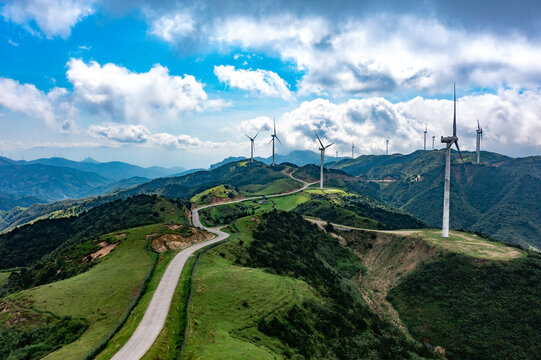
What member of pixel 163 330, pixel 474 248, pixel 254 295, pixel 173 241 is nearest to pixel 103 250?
pixel 173 241

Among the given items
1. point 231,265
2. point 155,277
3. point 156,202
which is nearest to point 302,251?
point 231,265

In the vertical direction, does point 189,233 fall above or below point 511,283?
above

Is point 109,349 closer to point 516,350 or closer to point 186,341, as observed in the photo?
point 186,341

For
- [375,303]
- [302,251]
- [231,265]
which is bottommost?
[375,303]

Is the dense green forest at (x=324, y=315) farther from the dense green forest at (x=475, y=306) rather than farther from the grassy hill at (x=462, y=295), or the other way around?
the dense green forest at (x=475, y=306)

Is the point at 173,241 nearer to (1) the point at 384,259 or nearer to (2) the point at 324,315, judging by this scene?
(2) the point at 324,315

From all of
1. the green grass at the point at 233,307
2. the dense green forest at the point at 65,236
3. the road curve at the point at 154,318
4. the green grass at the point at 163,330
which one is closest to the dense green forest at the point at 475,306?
the green grass at the point at 233,307
